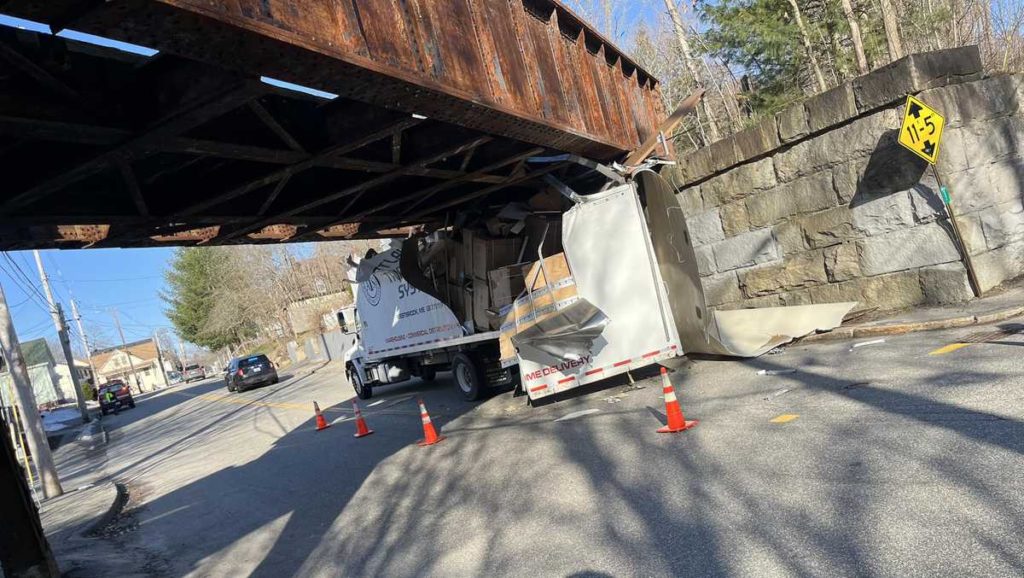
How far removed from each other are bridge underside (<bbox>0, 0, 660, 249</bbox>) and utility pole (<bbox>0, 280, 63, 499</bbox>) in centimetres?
801

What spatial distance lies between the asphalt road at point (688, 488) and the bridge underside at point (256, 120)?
371 centimetres

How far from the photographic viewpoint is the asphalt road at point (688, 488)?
3.89 meters

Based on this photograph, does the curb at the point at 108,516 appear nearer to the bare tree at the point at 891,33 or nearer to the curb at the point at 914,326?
the curb at the point at 914,326

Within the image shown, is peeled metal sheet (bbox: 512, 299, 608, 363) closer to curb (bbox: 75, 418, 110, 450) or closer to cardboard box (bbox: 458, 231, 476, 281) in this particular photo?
cardboard box (bbox: 458, 231, 476, 281)

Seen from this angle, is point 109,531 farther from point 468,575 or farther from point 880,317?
point 880,317

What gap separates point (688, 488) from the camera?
5.20 m

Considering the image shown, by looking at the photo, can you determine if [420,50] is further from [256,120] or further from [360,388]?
[360,388]

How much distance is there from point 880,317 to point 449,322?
7458 mm

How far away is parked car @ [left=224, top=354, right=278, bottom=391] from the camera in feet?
110

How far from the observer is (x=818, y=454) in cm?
521

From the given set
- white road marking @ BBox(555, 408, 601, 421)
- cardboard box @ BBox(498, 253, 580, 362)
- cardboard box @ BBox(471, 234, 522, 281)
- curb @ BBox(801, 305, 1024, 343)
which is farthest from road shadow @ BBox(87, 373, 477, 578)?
curb @ BBox(801, 305, 1024, 343)

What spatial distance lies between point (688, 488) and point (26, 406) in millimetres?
15695

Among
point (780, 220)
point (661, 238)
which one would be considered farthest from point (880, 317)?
point (661, 238)

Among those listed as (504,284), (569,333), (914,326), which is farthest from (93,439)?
(914,326)
